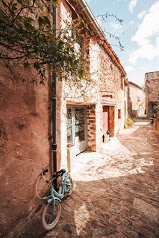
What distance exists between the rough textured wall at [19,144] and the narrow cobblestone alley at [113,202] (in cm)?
75

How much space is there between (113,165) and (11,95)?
435 cm

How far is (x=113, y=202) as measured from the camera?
3.23 m

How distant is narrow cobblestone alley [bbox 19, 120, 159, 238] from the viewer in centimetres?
252

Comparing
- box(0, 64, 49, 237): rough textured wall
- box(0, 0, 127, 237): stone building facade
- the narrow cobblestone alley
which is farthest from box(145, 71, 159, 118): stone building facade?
box(0, 64, 49, 237): rough textured wall

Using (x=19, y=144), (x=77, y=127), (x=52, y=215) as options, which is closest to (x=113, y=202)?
(x=52, y=215)

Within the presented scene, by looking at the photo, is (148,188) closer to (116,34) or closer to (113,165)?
(113,165)

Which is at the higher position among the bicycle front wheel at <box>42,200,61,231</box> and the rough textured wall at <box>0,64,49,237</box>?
the rough textured wall at <box>0,64,49,237</box>


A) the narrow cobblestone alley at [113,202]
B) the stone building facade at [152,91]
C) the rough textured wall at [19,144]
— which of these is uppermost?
the stone building facade at [152,91]

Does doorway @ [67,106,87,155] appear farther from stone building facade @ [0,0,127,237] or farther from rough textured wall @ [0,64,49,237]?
rough textured wall @ [0,64,49,237]

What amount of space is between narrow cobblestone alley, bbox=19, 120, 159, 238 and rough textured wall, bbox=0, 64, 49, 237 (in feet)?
2.46

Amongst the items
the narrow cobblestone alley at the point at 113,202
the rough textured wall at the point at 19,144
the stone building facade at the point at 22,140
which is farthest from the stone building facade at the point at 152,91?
the rough textured wall at the point at 19,144

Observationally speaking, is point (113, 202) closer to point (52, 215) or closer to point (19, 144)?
point (52, 215)

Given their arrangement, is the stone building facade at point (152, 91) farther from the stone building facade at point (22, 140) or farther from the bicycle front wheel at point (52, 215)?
the bicycle front wheel at point (52, 215)

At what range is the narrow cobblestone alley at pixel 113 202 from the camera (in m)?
2.52
